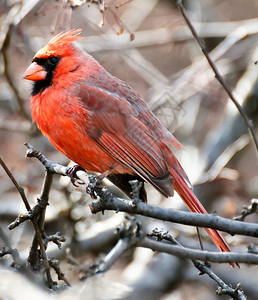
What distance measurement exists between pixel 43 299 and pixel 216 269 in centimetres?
301

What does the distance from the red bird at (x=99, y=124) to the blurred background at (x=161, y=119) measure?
0.22 metres

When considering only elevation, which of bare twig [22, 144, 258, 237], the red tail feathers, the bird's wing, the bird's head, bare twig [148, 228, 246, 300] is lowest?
bare twig [148, 228, 246, 300]

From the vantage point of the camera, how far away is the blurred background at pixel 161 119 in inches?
160

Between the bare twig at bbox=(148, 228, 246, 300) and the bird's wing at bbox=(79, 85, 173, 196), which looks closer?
the bare twig at bbox=(148, 228, 246, 300)

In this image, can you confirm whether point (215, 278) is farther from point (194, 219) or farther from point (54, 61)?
point (54, 61)

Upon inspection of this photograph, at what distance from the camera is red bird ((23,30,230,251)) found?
2.87m

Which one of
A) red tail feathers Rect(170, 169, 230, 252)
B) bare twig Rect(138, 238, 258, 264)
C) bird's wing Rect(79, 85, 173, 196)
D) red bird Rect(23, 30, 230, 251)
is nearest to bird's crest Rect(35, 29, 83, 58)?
red bird Rect(23, 30, 230, 251)

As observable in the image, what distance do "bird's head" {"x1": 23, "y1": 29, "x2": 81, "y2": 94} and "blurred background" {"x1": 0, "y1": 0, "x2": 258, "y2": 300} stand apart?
0.36 feet

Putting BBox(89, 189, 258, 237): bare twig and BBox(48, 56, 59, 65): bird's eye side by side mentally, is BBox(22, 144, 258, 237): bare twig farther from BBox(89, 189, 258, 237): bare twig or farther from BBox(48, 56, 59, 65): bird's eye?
BBox(48, 56, 59, 65): bird's eye

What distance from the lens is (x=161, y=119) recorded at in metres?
3.92

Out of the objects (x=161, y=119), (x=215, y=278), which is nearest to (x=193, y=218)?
(x=215, y=278)

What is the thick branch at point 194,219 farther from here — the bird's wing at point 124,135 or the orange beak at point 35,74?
the orange beak at point 35,74

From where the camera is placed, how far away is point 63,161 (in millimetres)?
4633

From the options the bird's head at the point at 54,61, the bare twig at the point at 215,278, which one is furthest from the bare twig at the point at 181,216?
the bird's head at the point at 54,61
